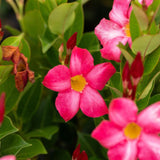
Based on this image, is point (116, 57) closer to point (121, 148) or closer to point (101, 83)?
point (101, 83)

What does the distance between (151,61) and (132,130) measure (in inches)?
6.9

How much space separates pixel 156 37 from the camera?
665 mm

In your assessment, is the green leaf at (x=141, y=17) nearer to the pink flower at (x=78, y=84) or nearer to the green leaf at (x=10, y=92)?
the pink flower at (x=78, y=84)

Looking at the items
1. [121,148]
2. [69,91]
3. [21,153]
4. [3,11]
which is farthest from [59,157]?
[3,11]

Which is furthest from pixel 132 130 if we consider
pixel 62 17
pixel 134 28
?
pixel 62 17

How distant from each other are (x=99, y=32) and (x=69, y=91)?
0.16 metres

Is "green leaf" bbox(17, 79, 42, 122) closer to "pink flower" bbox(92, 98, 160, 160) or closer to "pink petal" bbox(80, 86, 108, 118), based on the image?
"pink petal" bbox(80, 86, 108, 118)

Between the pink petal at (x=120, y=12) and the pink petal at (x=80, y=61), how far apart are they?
14 centimetres

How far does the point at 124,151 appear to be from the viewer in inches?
23.0

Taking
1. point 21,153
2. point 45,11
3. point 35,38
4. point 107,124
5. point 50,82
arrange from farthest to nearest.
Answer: point 35,38, point 45,11, point 21,153, point 50,82, point 107,124

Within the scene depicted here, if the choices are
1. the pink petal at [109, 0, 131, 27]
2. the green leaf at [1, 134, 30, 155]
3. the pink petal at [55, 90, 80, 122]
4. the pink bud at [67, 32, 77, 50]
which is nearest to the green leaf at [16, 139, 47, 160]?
the green leaf at [1, 134, 30, 155]

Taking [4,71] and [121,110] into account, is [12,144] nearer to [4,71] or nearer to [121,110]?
[4,71]

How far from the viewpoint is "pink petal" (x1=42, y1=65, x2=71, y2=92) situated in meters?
0.70

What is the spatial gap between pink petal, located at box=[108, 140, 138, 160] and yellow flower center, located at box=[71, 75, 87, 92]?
7.8 inches
